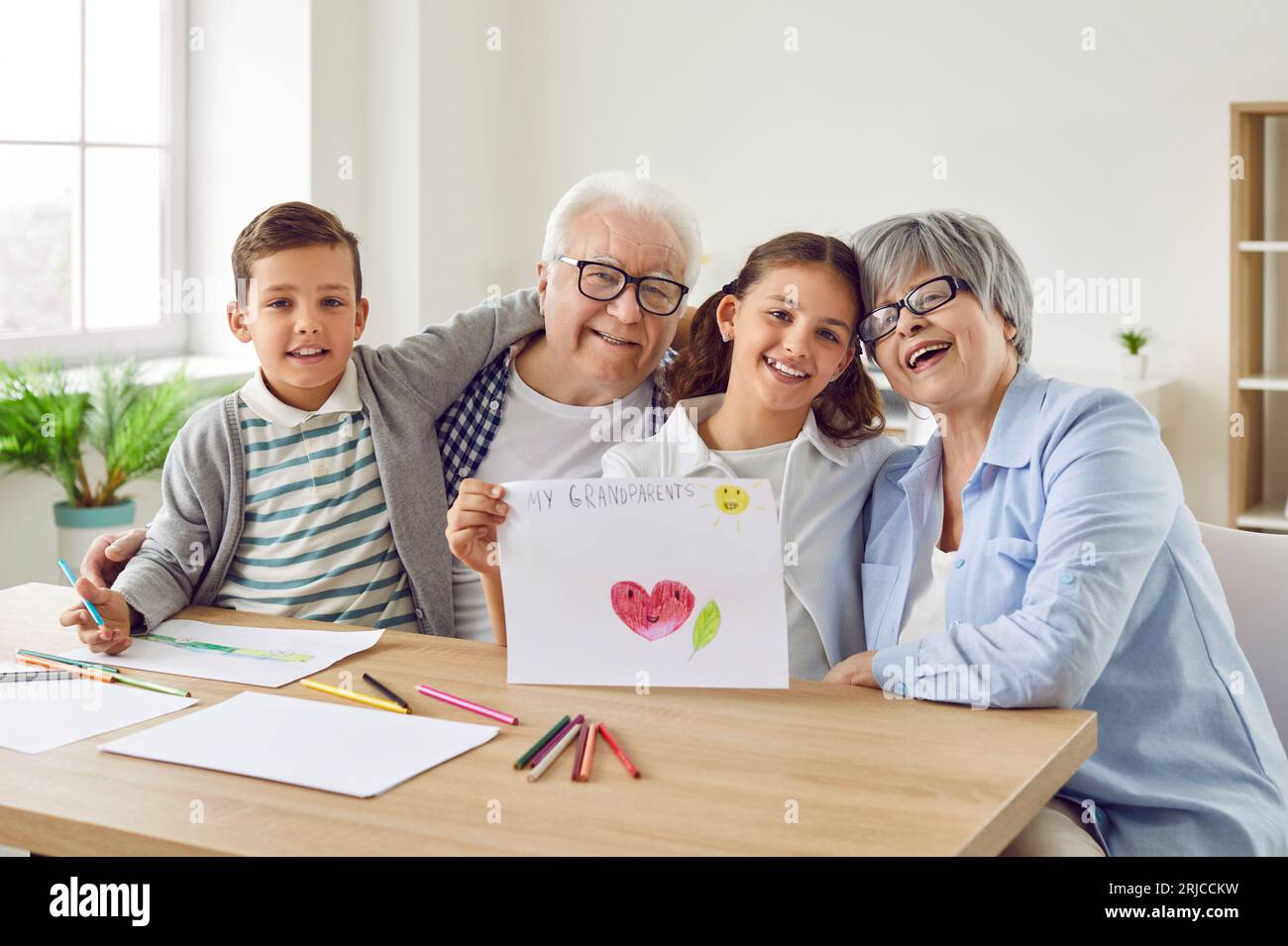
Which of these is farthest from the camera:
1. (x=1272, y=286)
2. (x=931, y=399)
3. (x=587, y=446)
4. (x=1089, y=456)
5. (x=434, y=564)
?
(x=1272, y=286)

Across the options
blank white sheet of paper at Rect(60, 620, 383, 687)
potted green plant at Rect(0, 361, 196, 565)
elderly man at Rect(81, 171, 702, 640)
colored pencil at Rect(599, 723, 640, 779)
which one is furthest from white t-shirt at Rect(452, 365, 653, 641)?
potted green plant at Rect(0, 361, 196, 565)

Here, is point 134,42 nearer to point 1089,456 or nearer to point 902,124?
point 902,124

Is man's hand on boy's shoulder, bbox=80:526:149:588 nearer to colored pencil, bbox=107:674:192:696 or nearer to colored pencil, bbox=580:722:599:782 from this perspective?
colored pencil, bbox=107:674:192:696

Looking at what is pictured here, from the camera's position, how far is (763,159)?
4789 millimetres

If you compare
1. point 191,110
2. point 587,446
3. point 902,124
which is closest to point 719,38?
point 902,124

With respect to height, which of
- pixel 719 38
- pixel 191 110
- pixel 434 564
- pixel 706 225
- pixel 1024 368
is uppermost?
pixel 719 38

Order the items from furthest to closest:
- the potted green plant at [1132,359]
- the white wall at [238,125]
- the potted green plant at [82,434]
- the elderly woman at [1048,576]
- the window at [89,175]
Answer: the white wall at [238,125] → the potted green plant at [1132,359] → the window at [89,175] → the potted green plant at [82,434] → the elderly woman at [1048,576]

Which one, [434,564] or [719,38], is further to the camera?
[719,38]

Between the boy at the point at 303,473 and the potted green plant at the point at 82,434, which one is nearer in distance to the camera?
the boy at the point at 303,473

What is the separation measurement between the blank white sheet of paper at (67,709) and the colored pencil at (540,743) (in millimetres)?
402

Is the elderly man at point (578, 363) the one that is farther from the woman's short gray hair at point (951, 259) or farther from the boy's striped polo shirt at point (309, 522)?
the woman's short gray hair at point (951, 259)

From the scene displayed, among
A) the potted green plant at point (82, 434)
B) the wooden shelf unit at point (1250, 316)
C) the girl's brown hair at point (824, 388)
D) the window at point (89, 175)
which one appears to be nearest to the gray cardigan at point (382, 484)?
the girl's brown hair at point (824, 388)

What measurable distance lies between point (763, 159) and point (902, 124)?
1.72 feet

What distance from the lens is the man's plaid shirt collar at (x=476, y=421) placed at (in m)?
2.00
